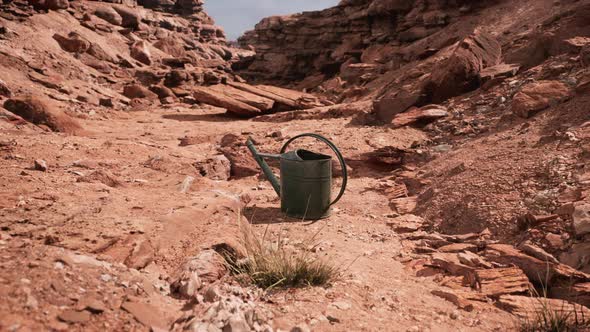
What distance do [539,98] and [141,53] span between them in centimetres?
1512

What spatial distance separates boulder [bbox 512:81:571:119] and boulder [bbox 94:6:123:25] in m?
18.1

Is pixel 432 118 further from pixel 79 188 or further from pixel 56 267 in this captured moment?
pixel 56 267

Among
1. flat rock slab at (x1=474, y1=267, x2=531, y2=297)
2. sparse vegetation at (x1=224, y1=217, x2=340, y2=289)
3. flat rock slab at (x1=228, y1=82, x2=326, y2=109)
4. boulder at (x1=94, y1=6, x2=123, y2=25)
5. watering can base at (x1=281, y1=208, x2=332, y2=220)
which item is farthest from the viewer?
boulder at (x1=94, y1=6, x2=123, y2=25)

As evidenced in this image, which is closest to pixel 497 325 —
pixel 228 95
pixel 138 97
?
pixel 228 95

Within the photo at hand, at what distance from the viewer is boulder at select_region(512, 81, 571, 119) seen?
213 inches

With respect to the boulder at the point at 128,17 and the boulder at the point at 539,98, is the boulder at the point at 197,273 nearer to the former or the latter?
the boulder at the point at 539,98

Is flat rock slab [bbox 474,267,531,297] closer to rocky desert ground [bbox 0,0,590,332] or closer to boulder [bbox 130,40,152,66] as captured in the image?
rocky desert ground [bbox 0,0,590,332]

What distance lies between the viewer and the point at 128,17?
19469mm

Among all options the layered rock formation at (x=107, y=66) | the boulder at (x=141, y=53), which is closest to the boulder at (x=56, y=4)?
the layered rock formation at (x=107, y=66)

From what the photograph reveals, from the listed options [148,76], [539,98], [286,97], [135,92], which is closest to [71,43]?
[148,76]

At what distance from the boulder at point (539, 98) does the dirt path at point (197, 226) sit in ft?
8.02

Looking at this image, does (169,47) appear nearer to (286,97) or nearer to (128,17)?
(128,17)

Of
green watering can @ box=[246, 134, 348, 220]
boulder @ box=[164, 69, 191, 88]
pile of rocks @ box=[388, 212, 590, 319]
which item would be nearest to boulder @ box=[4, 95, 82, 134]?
green watering can @ box=[246, 134, 348, 220]

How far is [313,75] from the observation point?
19.3m
